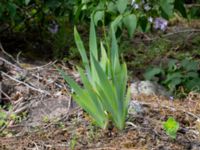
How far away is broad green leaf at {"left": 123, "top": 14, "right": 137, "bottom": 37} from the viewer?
3037 millimetres

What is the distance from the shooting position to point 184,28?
5.11m

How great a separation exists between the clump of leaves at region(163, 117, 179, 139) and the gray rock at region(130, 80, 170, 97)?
715 millimetres

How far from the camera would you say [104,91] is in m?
2.18

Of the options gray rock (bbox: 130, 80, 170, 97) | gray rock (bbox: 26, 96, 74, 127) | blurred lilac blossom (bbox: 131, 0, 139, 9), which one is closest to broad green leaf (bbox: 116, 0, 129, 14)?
blurred lilac blossom (bbox: 131, 0, 139, 9)

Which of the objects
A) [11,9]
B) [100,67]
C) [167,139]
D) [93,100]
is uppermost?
[11,9]

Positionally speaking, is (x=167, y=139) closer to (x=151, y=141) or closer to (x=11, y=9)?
(x=151, y=141)

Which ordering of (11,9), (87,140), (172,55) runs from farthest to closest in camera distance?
1. (172,55)
2. (11,9)
3. (87,140)

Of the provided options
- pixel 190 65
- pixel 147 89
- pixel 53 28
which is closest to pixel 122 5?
pixel 147 89

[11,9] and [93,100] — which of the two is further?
[11,9]

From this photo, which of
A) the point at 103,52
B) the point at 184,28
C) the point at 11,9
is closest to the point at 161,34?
the point at 184,28

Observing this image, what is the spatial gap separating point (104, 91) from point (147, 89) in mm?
1057

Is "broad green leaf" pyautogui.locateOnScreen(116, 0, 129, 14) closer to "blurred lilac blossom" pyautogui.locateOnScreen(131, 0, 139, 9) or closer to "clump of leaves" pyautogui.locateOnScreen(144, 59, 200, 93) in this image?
"blurred lilac blossom" pyautogui.locateOnScreen(131, 0, 139, 9)

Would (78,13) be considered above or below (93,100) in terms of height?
above

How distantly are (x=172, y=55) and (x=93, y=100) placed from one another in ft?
7.36
